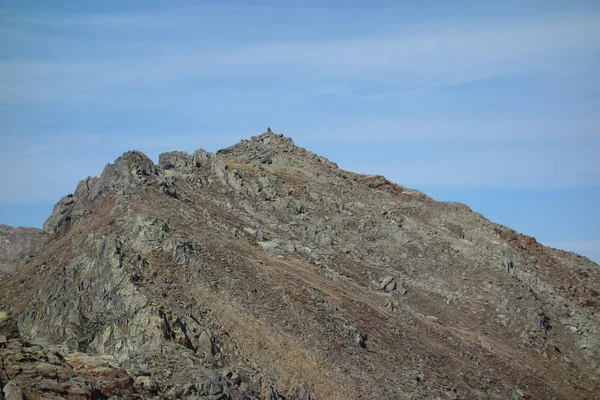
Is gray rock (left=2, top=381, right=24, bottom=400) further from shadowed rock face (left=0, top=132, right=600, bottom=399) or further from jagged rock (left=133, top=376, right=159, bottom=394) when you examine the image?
A: jagged rock (left=133, top=376, right=159, bottom=394)

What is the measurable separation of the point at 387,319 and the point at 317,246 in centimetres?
824

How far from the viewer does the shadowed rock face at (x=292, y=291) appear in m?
31.7

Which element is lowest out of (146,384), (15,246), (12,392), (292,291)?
(12,392)

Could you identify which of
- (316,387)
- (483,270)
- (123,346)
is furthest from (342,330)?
(483,270)

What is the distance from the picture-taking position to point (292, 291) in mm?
37125

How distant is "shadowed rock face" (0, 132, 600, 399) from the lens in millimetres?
31719

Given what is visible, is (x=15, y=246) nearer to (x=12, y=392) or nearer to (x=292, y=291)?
(x=292, y=291)

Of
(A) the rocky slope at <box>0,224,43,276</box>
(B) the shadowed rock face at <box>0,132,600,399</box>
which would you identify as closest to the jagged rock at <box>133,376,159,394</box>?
(B) the shadowed rock face at <box>0,132,600,399</box>

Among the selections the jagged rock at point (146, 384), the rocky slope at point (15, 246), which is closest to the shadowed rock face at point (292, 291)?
the jagged rock at point (146, 384)

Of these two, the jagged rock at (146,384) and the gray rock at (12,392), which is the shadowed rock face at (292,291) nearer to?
the jagged rock at (146,384)

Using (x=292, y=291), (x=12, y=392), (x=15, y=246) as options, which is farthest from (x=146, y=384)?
(x=15, y=246)

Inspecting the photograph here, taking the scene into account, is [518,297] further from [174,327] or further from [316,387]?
[174,327]

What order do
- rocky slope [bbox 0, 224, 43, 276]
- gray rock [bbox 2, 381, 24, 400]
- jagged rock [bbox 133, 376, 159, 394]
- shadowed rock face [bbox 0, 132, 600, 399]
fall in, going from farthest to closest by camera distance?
rocky slope [bbox 0, 224, 43, 276] → shadowed rock face [bbox 0, 132, 600, 399] → jagged rock [bbox 133, 376, 159, 394] → gray rock [bbox 2, 381, 24, 400]

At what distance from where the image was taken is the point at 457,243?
5191 cm
